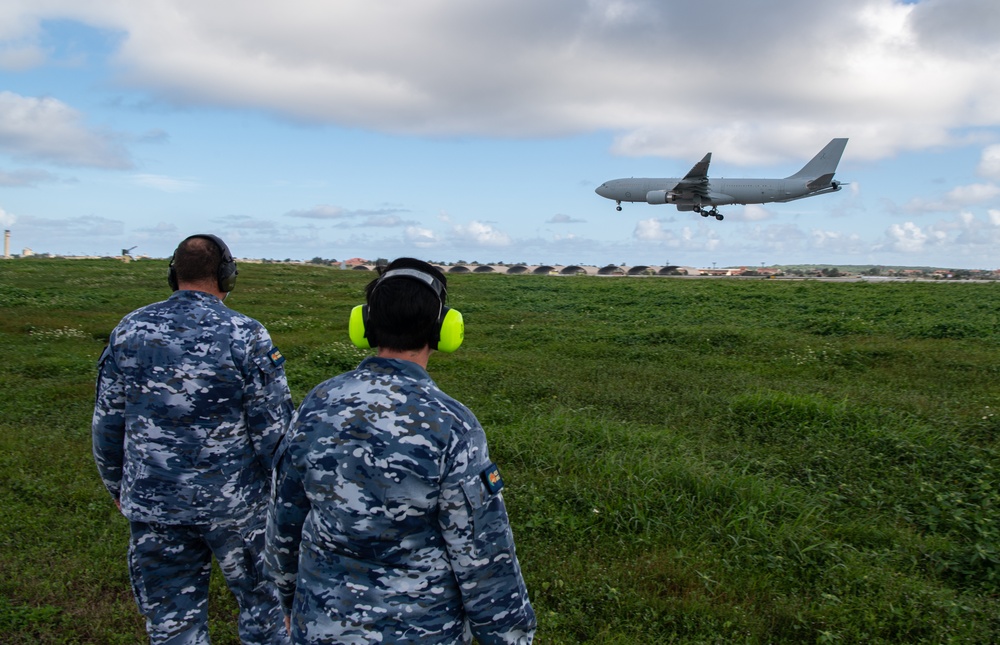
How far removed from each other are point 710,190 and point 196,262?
48719 millimetres

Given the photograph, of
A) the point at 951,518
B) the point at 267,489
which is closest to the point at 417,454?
the point at 267,489

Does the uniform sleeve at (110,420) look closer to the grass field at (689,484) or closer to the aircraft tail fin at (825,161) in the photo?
the grass field at (689,484)

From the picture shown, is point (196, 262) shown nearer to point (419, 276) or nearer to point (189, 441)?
point (189, 441)

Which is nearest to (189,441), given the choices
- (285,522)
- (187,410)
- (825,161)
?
(187,410)

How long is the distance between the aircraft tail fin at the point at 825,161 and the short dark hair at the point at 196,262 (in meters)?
56.7

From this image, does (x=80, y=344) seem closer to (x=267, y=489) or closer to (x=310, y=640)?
(x=267, y=489)

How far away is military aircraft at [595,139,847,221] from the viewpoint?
4644 centimetres

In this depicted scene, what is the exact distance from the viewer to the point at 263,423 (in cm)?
367

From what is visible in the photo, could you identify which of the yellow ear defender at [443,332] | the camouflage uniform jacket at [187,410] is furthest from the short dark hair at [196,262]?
the yellow ear defender at [443,332]

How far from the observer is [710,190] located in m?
48.9

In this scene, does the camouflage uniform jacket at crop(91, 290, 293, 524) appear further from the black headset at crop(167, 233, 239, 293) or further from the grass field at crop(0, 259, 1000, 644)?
the grass field at crop(0, 259, 1000, 644)

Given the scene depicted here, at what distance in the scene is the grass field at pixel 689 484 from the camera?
16.4 ft

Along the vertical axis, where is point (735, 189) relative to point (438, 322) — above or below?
above

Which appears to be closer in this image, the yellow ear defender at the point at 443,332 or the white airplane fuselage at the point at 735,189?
the yellow ear defender at the point at 443,332
